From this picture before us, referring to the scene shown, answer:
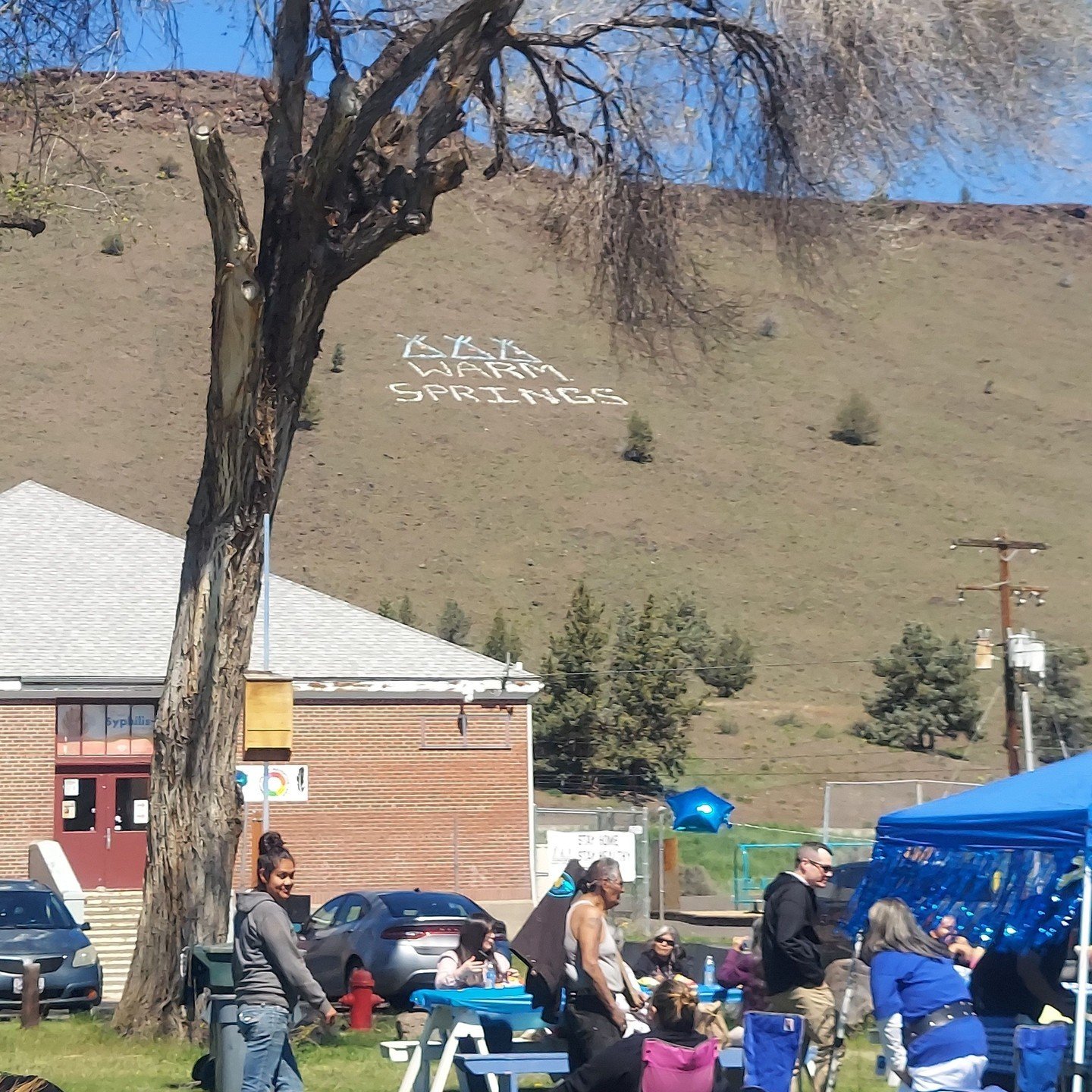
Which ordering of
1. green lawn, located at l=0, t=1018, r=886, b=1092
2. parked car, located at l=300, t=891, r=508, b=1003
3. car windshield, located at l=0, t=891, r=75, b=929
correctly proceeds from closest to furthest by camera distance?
green lawn, located at l=0, t=1018, r=886, b=1092, parked car, located at l=300, t=891, r=508, b=1003, car windshield, located at l=0, t=891, r=75, b=929

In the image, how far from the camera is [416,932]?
17797mm

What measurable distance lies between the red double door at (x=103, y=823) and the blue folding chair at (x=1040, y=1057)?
25598 mm

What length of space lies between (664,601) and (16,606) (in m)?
44.7

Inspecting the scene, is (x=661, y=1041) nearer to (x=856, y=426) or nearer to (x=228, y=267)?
(x=228, y=267)

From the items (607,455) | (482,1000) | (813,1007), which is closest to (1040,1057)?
(813,1007)

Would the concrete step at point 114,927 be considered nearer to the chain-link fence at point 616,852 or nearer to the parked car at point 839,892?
the chain-link fence at point 616,852

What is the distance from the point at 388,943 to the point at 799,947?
9.70 m

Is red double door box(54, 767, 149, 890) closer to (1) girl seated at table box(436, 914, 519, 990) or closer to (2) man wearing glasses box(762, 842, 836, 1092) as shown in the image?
(1) girl seated at table box(436, 914, 519, 990)

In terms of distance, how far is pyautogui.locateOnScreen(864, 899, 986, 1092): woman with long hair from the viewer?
7.57 m

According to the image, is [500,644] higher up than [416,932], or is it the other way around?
[500,644]

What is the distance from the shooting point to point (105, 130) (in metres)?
14.1

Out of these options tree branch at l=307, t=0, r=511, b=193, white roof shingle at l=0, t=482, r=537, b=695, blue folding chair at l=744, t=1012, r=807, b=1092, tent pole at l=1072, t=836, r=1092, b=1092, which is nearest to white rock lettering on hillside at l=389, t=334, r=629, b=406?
white roof shingle at l=0, t=482, r=537, b=695

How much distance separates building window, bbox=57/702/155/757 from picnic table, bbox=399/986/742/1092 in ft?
75.7

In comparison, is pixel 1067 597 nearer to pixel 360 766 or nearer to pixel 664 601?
pixel 664 601
